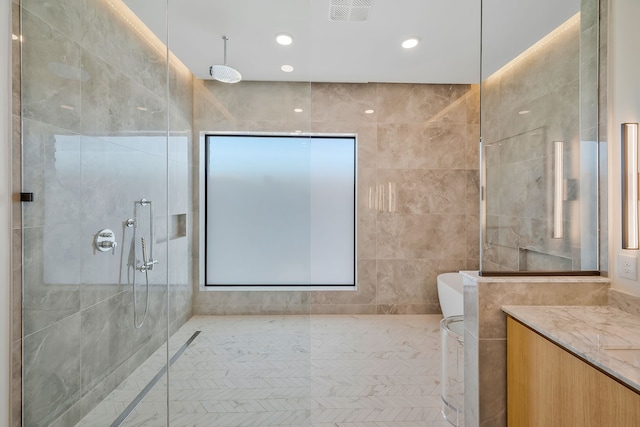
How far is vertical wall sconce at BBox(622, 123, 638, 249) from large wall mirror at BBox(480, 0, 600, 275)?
6.4 inches

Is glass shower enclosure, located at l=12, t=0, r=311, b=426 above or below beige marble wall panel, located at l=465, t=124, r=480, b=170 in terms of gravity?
below

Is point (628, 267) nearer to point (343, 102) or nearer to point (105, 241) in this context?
point (105, 241)

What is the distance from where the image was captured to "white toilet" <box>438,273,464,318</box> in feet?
9.82

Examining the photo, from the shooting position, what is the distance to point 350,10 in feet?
7.47

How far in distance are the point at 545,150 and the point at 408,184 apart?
85.2 inches

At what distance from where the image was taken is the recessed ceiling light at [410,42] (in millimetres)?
2688

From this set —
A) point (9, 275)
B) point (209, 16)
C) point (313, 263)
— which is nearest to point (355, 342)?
point (313, 263)

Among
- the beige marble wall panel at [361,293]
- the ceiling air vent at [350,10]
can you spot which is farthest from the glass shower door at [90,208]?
the beige marble wall panel at [361,293]

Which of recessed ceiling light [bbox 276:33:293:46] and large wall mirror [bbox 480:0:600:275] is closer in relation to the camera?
large wall mirror [bbox 480:0:600:275]

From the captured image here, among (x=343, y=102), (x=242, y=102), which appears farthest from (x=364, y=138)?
(x=242, y=102)

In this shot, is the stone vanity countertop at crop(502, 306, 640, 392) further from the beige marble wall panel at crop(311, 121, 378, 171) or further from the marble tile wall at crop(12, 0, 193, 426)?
the beige marble wall panel at crop(311, 121, 378, 171)

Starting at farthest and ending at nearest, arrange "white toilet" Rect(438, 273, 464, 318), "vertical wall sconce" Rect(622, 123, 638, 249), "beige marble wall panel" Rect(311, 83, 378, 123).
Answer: "beige marble wall panel" Rect(311, 83, 378, 123) < "white toilet" Rect(438, 273, 464, 318) < "vertical wall sconce" Rect(622, 123, 638, 249)

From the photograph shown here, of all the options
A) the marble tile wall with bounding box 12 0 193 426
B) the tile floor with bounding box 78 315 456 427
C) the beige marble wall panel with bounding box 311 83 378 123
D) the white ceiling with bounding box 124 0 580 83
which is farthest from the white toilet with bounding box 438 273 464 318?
the marble tile wall with bounding box 12 0 193 426

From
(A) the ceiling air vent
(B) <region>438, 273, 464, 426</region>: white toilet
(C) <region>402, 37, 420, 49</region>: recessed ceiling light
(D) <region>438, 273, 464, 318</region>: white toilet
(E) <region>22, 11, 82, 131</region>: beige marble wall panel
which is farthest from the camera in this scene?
(D) <region>438, 273, 464, 318</region>: white toilet
